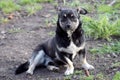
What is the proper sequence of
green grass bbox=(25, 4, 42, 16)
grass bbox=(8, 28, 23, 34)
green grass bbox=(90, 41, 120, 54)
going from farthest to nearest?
green grass bbox=(25, 4, 42, 16) → grass bbox=(8, 28, 23, 34) → green grass bbox=(90, 41, 120, 54)

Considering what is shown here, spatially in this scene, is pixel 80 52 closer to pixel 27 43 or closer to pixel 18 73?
pixel 18 73

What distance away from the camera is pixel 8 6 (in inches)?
486

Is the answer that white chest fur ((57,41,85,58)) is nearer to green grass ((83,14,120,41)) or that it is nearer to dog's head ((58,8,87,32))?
dog's head ((58,8,87,32))

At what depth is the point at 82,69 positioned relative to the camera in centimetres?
773

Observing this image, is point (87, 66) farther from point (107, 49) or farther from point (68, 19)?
point (107, 49)

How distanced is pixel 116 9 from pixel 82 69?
13.3 ft

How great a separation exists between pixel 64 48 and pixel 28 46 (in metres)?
1.90

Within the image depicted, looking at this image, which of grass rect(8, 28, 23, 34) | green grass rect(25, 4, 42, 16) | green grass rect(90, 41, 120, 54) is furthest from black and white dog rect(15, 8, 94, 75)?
green grass rect(25, 4, 42, 16)

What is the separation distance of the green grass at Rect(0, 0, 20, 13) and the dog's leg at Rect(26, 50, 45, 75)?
4.17 meters

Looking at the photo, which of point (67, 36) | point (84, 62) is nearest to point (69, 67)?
point (84, 62)

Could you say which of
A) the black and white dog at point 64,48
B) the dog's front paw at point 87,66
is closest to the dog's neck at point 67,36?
the black and white dog at point 64,48

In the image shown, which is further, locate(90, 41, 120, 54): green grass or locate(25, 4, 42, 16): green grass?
locate(25, 4, 42, 16): green grass

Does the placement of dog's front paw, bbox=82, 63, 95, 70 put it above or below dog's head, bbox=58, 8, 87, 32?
below

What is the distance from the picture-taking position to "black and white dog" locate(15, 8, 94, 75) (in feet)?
23.9
